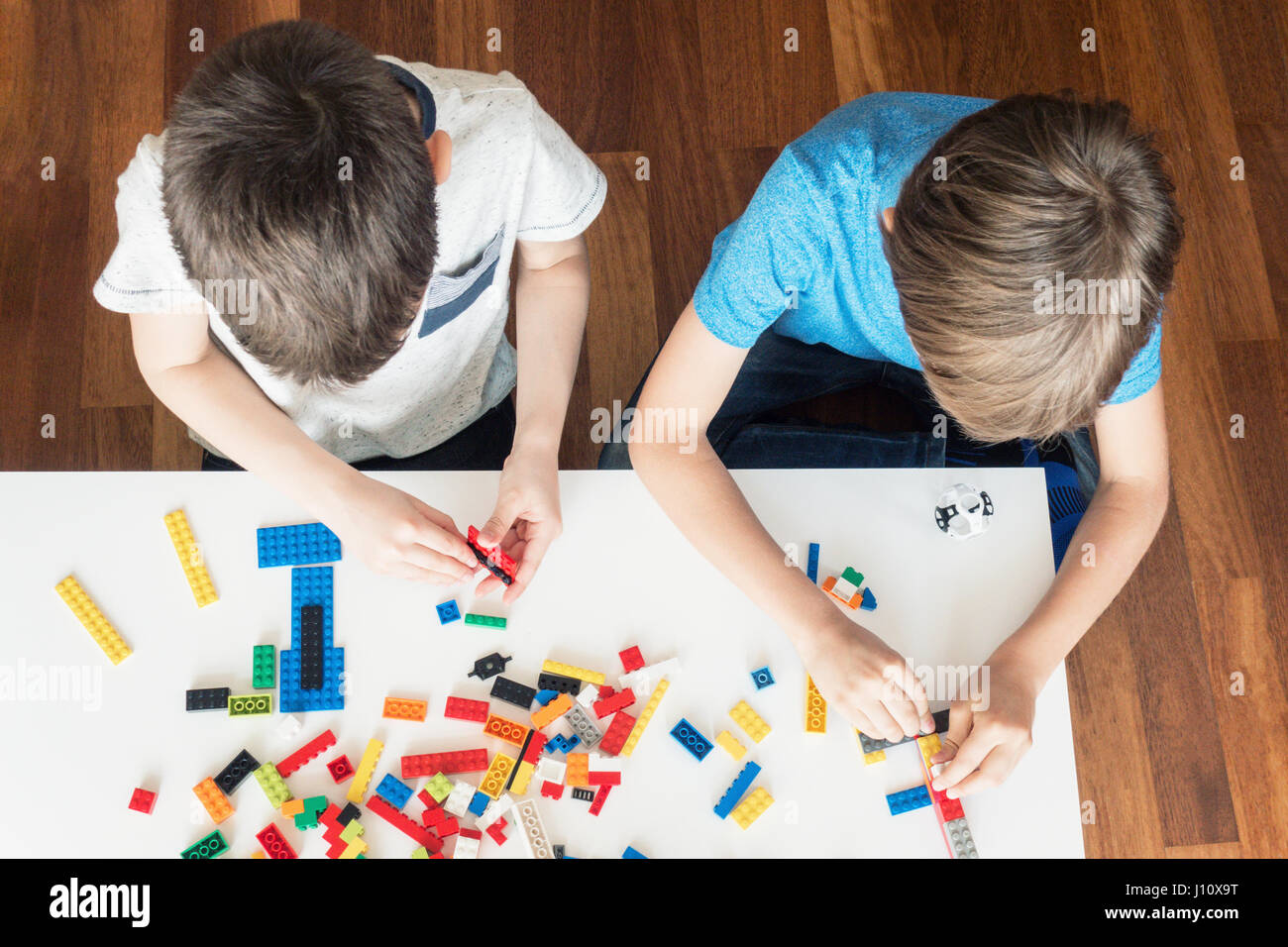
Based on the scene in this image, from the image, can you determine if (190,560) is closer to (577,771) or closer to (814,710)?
(577,771)

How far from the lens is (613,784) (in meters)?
1.03

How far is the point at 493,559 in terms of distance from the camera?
104cm

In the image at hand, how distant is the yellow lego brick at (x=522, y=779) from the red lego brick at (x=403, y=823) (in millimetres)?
92

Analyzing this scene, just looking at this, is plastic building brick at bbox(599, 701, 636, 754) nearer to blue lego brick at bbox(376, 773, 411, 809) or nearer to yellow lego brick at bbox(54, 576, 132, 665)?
blue lego brick at bbox(376, 773, 411, 809)

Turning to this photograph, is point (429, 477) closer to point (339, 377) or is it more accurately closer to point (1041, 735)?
point (339, 377)

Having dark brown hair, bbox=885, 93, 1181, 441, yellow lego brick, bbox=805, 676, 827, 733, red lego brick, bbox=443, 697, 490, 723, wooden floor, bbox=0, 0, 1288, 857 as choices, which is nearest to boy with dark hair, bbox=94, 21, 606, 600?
red lego brick, bbox=443, 697, 490, 723

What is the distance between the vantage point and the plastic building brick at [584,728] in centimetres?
105

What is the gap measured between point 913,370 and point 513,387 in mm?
589

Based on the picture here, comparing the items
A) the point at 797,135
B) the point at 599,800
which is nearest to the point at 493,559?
the point at 599,800

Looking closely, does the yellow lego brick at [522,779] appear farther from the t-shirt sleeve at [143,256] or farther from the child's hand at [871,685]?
the t-shirt sleeve at [143,256]

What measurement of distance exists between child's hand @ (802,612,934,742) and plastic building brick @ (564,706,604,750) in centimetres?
25

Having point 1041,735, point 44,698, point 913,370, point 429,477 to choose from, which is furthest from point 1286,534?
point 44,698

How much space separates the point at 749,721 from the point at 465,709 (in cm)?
31

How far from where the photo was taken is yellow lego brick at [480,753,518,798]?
1023mm
